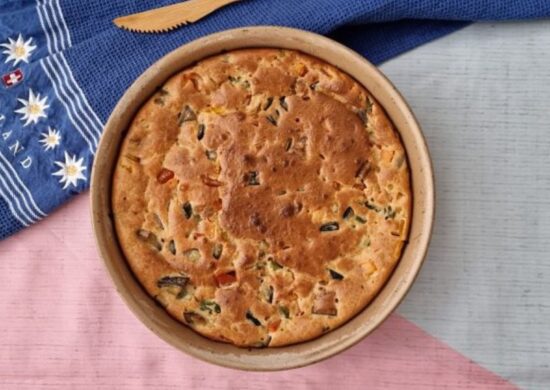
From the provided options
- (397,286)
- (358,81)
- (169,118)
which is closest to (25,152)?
(169,118)

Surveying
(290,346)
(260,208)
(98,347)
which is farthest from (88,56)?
(290,346)

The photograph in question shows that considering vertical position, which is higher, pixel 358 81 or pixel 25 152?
pixel 358 81

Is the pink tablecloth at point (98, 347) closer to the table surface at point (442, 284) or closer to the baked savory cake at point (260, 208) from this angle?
the table surface at point (442, 284)

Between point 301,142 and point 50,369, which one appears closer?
point 301,142

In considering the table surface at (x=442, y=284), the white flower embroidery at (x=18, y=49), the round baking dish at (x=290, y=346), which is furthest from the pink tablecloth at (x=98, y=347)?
the white flower embroidery at (x=18, y=49)

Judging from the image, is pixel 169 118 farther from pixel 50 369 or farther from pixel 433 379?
pixel 433 379
